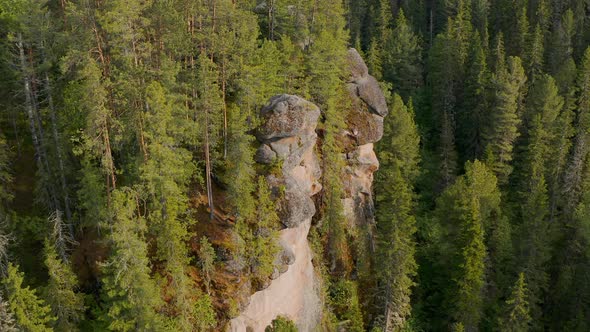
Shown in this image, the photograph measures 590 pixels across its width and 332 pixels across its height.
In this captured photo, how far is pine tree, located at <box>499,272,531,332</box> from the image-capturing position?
138ft

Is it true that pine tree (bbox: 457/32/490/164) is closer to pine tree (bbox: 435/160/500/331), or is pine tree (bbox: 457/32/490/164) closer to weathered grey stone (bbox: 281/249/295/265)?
pine tree (bbox: 435/160/500/331)

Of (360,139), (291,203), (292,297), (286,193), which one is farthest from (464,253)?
(286,193)

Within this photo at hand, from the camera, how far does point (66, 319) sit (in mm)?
28703

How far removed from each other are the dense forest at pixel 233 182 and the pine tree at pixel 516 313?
0.19 metres

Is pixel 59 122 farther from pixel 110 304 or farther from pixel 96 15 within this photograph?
pixel 110 304

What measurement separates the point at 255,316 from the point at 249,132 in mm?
12141

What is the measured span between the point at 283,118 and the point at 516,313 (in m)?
23.6

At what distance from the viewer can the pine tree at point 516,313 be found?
42.1 m

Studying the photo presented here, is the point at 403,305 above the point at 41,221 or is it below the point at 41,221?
below

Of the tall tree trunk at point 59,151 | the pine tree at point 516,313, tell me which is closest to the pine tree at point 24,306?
the tall tree trunk at point 59,151

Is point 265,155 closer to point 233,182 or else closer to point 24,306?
point 233,182

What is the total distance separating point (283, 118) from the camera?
37.3 m

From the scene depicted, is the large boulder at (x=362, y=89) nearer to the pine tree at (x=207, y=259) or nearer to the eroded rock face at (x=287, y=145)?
the eroded rock face at (x=287, y=145)

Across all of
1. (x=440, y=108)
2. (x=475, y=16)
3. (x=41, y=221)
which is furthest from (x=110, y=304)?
(x=475, y=16)
